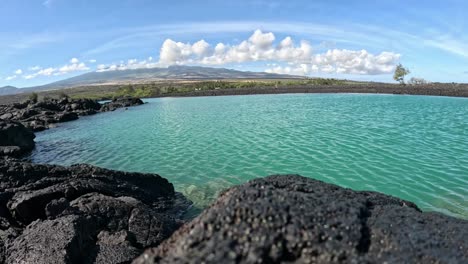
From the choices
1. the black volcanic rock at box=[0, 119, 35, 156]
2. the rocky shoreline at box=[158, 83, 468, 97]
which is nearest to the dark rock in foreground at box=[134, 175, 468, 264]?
the black volcanic rock at box=[0, 119, 35, 156]

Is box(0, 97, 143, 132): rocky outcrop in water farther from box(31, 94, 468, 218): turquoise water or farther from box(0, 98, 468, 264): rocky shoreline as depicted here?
box(0, 98, 468, 264): rocky shoreline

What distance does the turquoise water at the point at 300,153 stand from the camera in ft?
56.9

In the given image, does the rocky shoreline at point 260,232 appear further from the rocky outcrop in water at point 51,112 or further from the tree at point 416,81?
the tree at point 416,81

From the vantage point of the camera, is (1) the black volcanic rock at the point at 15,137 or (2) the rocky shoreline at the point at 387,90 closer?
(1) the black volcanic rock at the point at 15,137

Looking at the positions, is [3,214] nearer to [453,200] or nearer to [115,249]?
[115,249]

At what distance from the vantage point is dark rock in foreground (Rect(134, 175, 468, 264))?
379 cm

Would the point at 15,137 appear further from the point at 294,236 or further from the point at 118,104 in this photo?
the point at 118,104

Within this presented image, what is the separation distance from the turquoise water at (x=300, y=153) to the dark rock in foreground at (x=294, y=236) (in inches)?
413

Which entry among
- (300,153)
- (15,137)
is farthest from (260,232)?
(15,137)

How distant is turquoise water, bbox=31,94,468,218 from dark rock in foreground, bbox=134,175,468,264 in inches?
413

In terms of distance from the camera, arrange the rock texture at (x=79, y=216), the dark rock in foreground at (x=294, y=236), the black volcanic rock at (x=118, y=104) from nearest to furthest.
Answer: the dark rock in foreground at (x=294, y=236)
the rock texture at (x=79, y=216)
the black volcanic rock at (x=118, y=104)

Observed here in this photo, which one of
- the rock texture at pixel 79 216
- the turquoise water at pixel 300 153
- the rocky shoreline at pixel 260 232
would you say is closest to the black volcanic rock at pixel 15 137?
the turquoise water at pixel 300 153

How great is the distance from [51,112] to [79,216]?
197 feet

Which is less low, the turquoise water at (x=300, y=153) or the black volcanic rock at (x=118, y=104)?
the black volcanic rock at (x=118, y=104)
